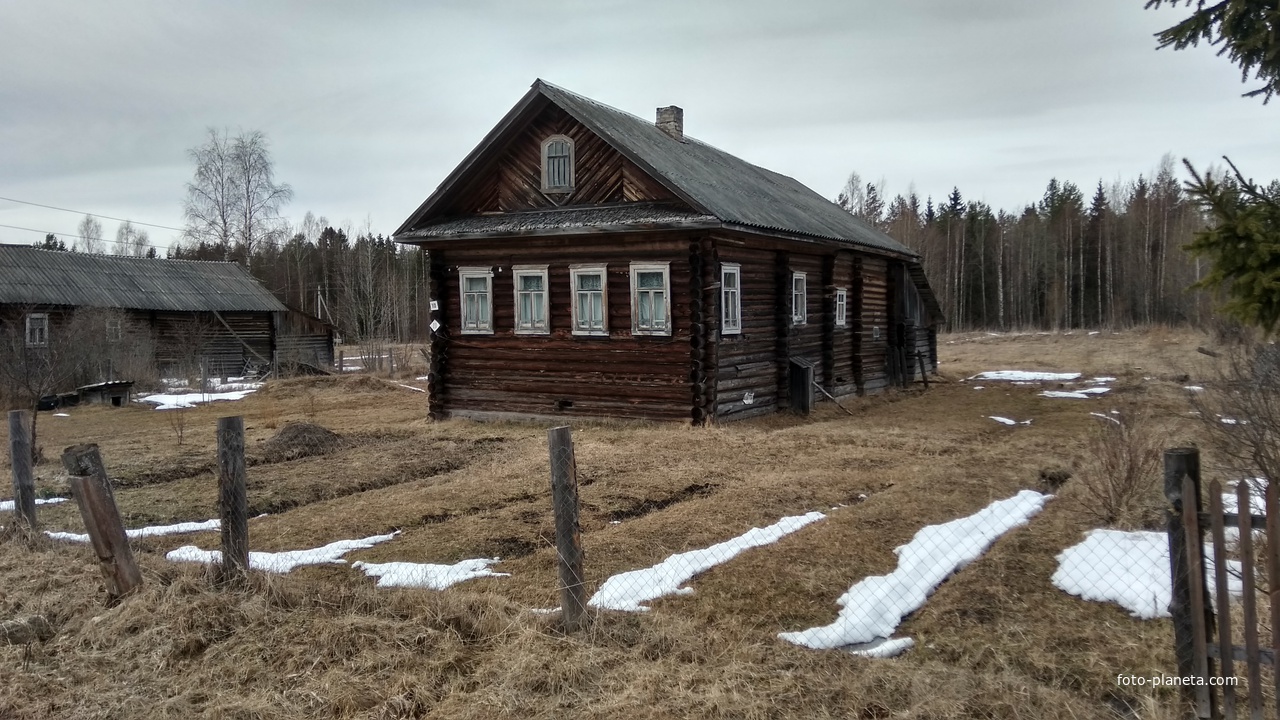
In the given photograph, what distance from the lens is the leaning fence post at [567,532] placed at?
16.4ft

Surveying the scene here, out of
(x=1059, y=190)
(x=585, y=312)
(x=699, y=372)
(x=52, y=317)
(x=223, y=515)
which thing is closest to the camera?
(x=223, y=515)

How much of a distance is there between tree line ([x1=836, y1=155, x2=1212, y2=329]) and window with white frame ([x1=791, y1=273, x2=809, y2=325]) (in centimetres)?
3979

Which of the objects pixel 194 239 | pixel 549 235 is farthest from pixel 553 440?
pixel 194 239

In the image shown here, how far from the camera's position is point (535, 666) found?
455cm

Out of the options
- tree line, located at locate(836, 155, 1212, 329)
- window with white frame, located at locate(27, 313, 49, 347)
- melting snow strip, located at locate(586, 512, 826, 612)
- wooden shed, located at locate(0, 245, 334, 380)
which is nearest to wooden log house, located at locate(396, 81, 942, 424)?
melting snow strip, located at locate(586, 512, 826, 612)

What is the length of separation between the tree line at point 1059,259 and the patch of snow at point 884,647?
52.4 metres

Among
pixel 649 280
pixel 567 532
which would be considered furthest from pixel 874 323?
pixel 567 532

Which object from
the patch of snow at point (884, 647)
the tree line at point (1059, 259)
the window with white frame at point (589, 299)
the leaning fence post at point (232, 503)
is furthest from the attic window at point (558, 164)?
the tree line at point (1059, 259)

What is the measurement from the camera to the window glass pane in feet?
50.1

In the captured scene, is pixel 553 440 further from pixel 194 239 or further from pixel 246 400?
pixel 194 239

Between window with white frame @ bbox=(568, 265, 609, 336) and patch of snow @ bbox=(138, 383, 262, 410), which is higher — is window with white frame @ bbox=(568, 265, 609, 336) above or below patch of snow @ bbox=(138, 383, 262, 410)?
above

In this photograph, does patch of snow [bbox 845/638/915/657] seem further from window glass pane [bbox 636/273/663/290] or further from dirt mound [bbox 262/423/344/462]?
window glass pane [bbox 636/273/663/290]

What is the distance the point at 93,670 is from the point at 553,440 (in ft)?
9.26

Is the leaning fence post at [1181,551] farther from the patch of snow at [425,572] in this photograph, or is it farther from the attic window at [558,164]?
the attic window at [558,164]
